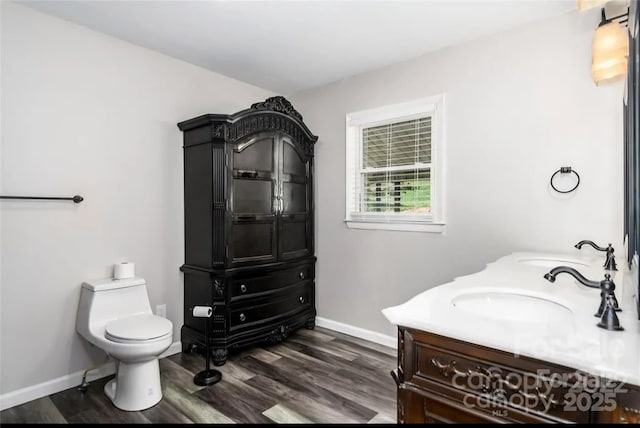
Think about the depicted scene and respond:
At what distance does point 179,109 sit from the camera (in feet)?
10.2

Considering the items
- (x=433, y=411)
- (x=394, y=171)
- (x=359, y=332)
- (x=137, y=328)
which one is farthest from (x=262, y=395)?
(x=394, y=171)

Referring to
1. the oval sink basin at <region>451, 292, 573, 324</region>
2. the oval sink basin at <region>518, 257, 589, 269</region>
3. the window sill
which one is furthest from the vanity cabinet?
the window sill

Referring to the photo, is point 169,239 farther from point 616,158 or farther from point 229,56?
point 616,158

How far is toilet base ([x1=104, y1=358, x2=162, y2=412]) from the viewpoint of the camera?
2.17 m

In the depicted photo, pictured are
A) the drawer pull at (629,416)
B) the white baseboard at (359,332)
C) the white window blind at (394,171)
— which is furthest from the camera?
the white baseboard at (359,332)

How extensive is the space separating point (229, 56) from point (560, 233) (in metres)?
2.84

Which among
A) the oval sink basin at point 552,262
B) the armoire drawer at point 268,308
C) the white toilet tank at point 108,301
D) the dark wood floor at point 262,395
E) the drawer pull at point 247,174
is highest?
the drawer pull at point 247,174

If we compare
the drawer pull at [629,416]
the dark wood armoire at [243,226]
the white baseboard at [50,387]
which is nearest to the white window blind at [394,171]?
A: the dark wood armoire at [243,226]

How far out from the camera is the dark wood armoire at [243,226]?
2.82 metres

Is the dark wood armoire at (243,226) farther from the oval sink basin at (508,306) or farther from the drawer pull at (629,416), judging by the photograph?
the drawer pull at (629,416)

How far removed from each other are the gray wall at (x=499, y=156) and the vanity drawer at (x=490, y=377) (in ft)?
5.95

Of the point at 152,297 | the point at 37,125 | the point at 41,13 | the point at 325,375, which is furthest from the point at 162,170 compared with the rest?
the point at 325,375

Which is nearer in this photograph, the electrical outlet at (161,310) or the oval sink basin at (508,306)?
the oval sink basin at (508,306)

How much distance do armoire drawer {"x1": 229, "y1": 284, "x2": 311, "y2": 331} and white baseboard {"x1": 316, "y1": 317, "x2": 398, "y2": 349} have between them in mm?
297
